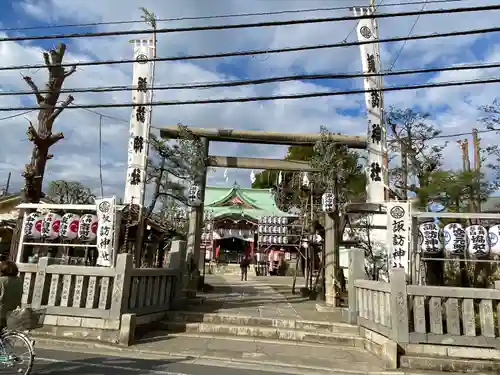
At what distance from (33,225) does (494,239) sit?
11.8 metres

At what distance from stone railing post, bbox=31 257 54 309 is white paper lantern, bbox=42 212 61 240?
1.63 meters

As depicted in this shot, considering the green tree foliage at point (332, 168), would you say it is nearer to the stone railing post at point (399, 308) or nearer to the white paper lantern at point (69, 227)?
the stone railing post at point (399, 308)

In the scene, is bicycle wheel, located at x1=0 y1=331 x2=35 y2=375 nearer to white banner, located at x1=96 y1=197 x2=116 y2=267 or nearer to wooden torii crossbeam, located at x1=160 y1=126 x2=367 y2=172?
white banner, located at x1=96 y1=197 x2=116 y2=267

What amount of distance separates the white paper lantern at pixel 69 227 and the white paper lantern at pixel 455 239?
31.5 ft

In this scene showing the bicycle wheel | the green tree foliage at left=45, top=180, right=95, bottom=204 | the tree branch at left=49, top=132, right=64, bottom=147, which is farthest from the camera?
the green tree foliage at left=45, top=180, right=95, bottom=204

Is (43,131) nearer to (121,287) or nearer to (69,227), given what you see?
(69,227)

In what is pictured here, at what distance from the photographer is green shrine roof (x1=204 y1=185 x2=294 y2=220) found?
3628 centimetres

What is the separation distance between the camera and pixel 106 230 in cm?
1055

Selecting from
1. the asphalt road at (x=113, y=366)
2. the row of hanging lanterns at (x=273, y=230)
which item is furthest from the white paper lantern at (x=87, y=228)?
the row of hanging lanterns at (x=273, y=230)

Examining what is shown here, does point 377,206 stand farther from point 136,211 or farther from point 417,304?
point 136,211

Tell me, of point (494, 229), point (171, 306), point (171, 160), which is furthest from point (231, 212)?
point (494, 229)

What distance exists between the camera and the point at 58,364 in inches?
269

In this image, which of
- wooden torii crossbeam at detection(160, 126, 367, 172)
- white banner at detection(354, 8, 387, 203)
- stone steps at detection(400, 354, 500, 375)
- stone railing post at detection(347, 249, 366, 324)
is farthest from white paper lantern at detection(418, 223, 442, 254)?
wooden torii crossbeam at detection(160, 126, 367, 172)

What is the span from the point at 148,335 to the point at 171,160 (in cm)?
834
